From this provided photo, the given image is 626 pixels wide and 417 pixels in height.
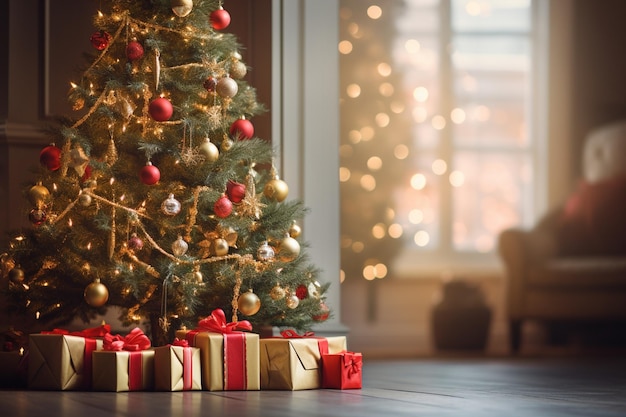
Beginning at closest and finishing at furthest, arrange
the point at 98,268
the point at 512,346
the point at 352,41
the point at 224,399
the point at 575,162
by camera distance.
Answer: the point at 224,399
the point at 98,268
the point at 512,346
the point at 352,41
the point at 575,162

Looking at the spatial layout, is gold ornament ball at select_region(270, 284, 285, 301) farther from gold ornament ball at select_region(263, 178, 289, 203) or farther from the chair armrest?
the chair armrest

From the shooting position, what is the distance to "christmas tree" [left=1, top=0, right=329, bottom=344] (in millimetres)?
2740

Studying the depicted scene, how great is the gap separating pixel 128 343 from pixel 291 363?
1.41ft

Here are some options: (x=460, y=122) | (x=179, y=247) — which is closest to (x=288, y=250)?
(x=179, y=247)

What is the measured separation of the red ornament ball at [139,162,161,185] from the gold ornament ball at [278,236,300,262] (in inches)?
15.9

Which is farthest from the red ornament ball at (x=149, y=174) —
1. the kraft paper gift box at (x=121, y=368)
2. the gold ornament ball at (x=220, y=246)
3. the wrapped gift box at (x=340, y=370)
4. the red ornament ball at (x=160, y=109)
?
the wrapped gift box at (x=340, y=370)

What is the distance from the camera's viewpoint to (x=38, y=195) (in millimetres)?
2727

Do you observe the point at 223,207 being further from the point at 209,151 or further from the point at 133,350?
the point at 133,350

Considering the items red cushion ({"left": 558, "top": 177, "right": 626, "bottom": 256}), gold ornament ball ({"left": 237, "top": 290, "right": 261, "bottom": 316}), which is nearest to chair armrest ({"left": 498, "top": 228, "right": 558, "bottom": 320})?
red cushion ({"left": 558, "top": 177, "right": 626, "bottom": 256})

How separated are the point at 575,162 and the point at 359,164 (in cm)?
145

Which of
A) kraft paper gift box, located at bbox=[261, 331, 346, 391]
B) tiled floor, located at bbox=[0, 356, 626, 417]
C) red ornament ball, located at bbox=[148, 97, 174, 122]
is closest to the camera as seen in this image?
tiled floor, located at bbox=[0, 356, 626, 417]

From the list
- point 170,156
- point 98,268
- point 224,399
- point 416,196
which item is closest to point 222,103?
point 170,156

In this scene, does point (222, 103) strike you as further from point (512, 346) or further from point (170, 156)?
point (512, 346)

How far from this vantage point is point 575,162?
6.07m
